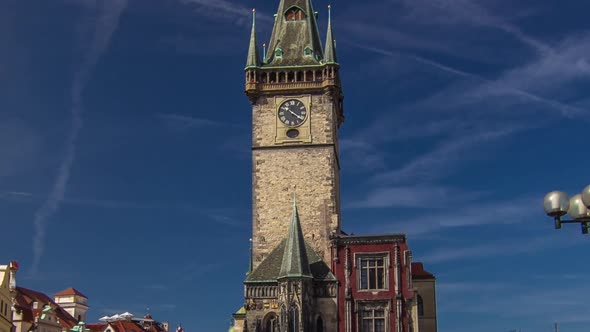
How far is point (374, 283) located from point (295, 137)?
1553cm

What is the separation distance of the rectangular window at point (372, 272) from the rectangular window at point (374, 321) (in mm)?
2035

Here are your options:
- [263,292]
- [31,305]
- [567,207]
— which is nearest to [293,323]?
[263,292]

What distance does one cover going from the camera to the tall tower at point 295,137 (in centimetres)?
→ 7644

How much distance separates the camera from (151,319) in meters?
145

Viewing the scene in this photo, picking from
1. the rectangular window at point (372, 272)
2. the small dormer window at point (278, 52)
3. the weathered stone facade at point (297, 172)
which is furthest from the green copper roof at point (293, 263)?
the small dormer window at point (278, 52)

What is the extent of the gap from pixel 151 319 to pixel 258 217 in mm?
73842

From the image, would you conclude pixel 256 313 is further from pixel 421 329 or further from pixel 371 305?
pixel 421 329

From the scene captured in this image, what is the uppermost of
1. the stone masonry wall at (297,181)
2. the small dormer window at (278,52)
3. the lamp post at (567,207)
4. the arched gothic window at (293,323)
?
the small dormer window at (278,52)

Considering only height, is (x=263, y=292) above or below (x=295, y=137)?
below

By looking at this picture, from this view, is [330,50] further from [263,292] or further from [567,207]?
[567,207]

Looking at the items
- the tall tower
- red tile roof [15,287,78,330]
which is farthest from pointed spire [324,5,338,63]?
red tile roof [15,287,78,330]

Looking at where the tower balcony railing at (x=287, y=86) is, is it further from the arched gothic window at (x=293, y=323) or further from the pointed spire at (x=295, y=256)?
the arched gothic window at (x=293, y=323)

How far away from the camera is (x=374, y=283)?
71.8 metres

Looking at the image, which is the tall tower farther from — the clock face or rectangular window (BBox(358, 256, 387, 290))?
rectangular window (BBox(358, 256, 387, 290))
